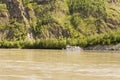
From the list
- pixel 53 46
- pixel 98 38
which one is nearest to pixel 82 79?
pixel 98 38

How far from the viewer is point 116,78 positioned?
36656 mm

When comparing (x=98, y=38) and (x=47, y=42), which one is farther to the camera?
(x=47, y=42)

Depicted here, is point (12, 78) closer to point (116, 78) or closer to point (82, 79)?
point (82, 79)

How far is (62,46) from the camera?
630 feet

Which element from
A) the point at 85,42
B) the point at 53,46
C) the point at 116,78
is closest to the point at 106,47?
the point at 85,42

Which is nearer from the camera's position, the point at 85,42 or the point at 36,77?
the point at 36,77

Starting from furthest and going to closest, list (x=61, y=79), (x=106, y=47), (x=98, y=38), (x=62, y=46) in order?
1. (x=62, y=46)
2. (x=98, y=38)
3. (x=106, y=47)
4. (x=61, y=79)

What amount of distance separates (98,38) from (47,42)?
31.9 meters

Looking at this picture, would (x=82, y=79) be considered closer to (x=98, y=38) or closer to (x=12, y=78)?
(x=12, y=78)

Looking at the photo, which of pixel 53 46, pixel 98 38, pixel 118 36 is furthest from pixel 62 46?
pixel 118 36

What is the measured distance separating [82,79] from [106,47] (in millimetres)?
133054

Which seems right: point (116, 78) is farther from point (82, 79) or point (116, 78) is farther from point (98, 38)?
point (98, 38)

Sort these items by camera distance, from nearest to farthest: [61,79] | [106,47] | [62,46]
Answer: [61,79]
[106,47]
[62,46]

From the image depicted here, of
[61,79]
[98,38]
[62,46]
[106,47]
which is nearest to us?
[61,79]
